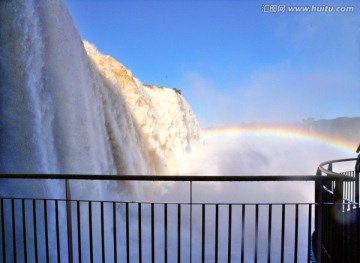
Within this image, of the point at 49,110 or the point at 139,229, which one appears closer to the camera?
the point at 139,229

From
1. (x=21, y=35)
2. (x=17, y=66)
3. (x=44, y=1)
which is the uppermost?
(x=44, y=1)

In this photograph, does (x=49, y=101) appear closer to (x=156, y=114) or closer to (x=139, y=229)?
(x=139, y=229)

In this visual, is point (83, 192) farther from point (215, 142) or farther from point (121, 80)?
point (215, 142)

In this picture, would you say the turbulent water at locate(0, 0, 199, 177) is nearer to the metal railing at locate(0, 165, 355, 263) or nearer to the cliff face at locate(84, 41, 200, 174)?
the metal railing at locate(0, 165, 355, 263)

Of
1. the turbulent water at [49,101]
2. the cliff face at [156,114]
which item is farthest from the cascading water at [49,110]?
Result: the cliff face at [156,114]

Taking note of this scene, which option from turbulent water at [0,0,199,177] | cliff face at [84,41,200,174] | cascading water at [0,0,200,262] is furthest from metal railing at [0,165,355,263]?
cliff face at [84,41,200,174]

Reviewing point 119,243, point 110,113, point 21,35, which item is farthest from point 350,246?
point 110,113

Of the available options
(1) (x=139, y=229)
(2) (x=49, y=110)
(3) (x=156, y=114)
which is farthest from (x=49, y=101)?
(3) (x=156, y=114)

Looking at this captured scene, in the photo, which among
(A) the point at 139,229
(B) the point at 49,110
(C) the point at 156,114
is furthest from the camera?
(C) the point at 156,114
